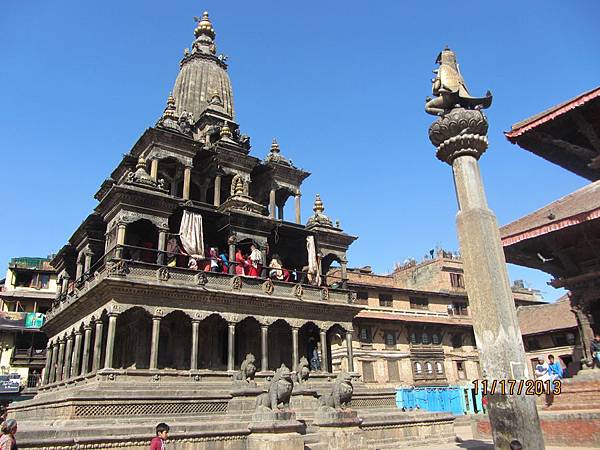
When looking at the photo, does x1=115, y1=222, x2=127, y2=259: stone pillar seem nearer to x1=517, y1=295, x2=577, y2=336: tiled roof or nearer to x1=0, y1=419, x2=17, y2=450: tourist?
x1=0, y1=419, x2=17, y2=450: tourist

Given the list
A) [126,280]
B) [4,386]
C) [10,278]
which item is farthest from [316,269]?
[10,278]

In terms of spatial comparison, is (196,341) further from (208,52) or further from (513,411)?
(208,52)

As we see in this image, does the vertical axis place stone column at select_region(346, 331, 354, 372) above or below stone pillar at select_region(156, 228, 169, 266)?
below

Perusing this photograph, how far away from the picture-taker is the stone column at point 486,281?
744 cm

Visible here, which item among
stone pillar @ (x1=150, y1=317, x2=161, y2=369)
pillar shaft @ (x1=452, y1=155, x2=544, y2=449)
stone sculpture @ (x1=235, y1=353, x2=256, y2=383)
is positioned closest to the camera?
pillar shaft @ (x1=452, y1=155, x2=544, y2=449)

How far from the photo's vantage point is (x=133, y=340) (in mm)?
24688

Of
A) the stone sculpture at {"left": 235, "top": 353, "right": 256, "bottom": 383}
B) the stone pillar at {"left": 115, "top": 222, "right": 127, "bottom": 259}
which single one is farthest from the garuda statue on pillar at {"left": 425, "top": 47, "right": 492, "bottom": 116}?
the stone pillar at {"left": 115, "top": 222, "right": 127, "bottom": 259}

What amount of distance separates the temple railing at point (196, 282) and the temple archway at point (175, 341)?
2.13 m

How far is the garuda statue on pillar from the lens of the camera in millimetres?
9305

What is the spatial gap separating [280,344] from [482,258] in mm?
22329

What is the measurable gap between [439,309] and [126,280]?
3502cm

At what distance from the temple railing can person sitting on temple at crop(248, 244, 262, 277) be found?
647mm

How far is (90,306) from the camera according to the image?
80.4 ft
